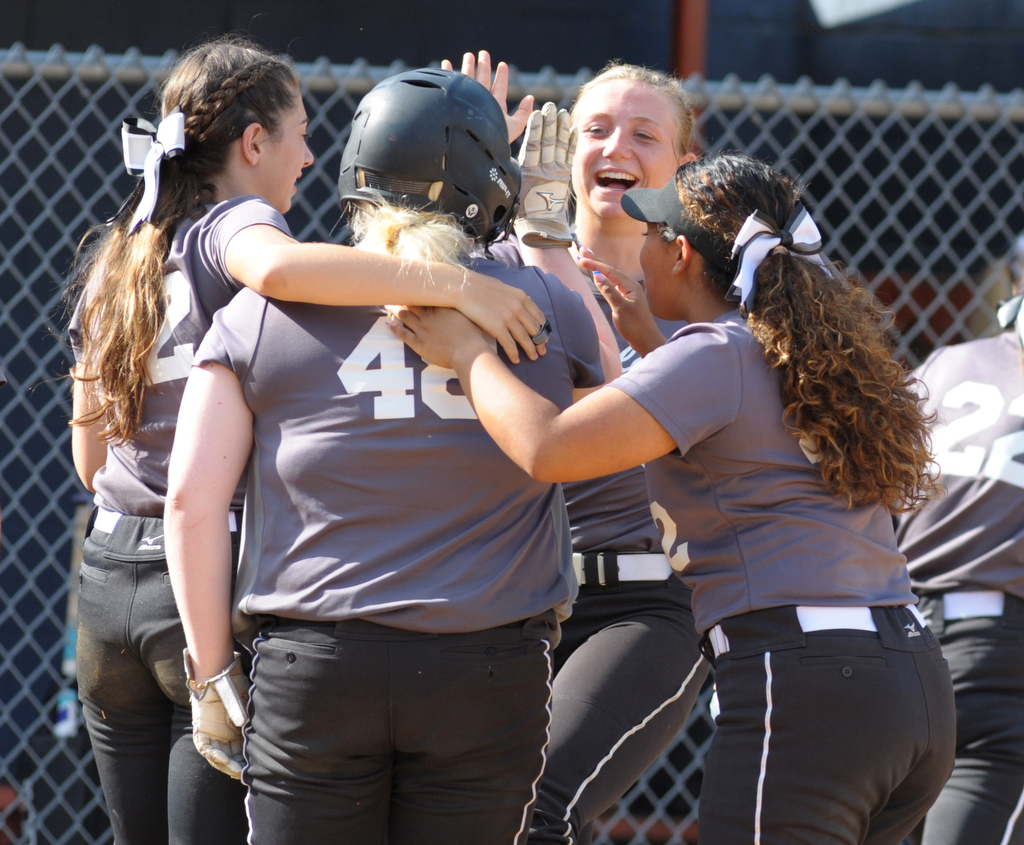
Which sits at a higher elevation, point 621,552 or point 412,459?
point 412,459

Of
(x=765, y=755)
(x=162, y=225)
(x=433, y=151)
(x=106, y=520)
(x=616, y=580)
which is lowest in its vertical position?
(x=616, y=580)

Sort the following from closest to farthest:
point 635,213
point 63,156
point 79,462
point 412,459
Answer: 1. point 412,459
2. point 635,213
3. point 79,462
4. point 63,156

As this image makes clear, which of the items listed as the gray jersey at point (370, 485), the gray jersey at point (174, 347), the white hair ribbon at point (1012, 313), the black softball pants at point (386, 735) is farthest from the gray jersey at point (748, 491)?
the white hair ribbon at point (1012, 313)

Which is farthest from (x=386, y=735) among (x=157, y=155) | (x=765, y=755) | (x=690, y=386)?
(x=157, y=155)

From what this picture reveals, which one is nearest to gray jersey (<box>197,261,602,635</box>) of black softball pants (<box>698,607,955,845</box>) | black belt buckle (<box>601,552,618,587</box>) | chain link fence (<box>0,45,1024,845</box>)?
black softball pants (<box>698,607,955,845</box>)

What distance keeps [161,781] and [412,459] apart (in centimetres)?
108

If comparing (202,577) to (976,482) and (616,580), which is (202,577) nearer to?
(616,580)

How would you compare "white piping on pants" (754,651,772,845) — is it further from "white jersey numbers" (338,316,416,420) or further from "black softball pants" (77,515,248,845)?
"black softball pants" (77,515,248,845)

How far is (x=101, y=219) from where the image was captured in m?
5.38

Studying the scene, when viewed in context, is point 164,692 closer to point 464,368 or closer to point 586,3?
point 464,368

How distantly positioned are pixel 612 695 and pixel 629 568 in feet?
1.15

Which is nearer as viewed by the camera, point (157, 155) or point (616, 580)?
point (157, 155)

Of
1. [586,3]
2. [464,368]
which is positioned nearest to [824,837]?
[464,368]

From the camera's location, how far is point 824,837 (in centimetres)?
204
